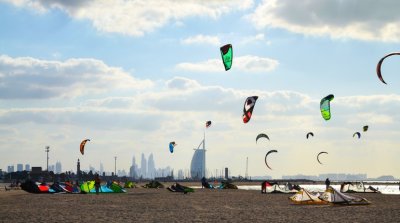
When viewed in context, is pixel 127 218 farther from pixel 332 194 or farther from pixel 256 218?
pixel 332 194

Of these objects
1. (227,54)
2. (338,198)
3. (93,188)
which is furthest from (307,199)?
(93,188)

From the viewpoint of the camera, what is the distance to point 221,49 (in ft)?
97.2

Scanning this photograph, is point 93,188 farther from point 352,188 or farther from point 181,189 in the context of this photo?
point 352,188

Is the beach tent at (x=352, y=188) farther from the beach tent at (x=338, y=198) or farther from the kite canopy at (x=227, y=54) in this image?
the beach tent at (x=338, y=198)

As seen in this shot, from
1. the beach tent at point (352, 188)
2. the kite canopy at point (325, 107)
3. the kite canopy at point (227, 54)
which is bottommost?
the beach tent at point (352, 188)

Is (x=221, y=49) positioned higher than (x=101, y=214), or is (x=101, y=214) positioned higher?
(x=221, y=49)

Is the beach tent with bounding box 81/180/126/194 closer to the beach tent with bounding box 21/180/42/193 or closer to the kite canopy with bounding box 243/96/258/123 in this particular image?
the beach tent with bounding box 21/180/42/193

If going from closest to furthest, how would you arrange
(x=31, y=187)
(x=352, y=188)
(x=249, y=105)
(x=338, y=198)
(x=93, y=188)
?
(x=338, y=198) < (x=249, y=105) < (x=93, y=188) < (x=31, y=187) < (x=352, y=188)

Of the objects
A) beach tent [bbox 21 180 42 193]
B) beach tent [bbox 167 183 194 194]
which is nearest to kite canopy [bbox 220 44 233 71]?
beach tent [bbox 167 183 194 194]

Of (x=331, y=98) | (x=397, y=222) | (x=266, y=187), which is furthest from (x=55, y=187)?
(x=397, y=222)

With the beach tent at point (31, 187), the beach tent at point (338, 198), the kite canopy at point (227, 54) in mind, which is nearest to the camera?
the beach tent at point (338, 198)

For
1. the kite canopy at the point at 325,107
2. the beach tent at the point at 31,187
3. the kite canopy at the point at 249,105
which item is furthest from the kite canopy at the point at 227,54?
the beach tent at the point at 31,187

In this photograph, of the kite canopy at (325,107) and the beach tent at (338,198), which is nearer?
the beach tent at (338,198)

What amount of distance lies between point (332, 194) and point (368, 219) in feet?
23.7
